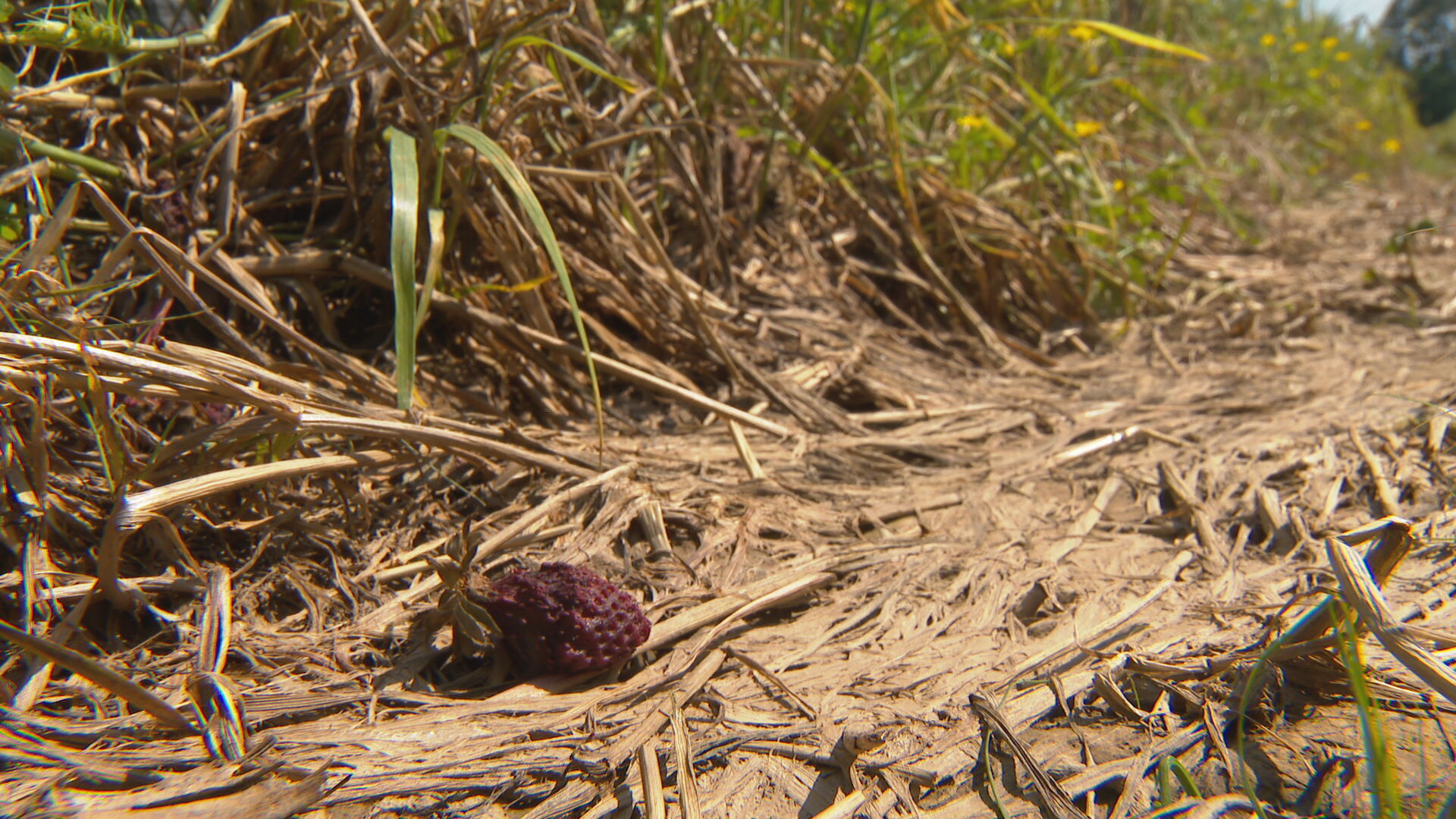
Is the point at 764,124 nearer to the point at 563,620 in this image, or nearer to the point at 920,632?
the point at 920,632

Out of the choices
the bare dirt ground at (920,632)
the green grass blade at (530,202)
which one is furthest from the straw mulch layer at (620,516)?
the green grass blade at (530,202)

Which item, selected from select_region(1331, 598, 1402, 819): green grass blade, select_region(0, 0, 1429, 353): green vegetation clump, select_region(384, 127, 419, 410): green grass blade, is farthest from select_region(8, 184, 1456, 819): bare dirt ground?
select_region(0, 0, 1429, 353): green vegetation clump

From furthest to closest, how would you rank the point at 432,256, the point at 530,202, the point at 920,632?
1. the point at 432,256
2. the point at 530,202
3. the point at 920,632

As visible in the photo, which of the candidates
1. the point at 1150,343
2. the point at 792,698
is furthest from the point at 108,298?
the point at 1150,343

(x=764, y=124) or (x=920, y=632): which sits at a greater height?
(x=764, y=124)

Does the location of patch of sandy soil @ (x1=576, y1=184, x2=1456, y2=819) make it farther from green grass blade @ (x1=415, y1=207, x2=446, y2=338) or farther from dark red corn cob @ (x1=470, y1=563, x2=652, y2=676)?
green grass blade @ (x1=415, y1=207, x2=446, y2=338)

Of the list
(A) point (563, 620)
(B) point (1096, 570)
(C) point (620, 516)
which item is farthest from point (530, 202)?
(B) point (1096, 570)
